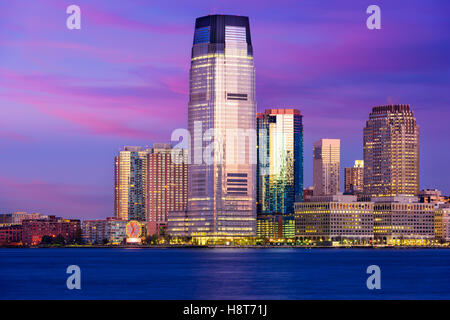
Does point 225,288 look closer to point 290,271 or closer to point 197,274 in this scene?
point 197,274

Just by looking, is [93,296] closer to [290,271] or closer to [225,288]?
[225,288]

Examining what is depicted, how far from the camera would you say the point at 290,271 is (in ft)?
514

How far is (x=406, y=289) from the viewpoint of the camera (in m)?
117

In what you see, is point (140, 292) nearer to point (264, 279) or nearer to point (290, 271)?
point (264, 279)

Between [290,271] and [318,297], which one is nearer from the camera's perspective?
[318,297]

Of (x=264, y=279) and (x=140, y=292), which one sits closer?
(x=140, y=292)
